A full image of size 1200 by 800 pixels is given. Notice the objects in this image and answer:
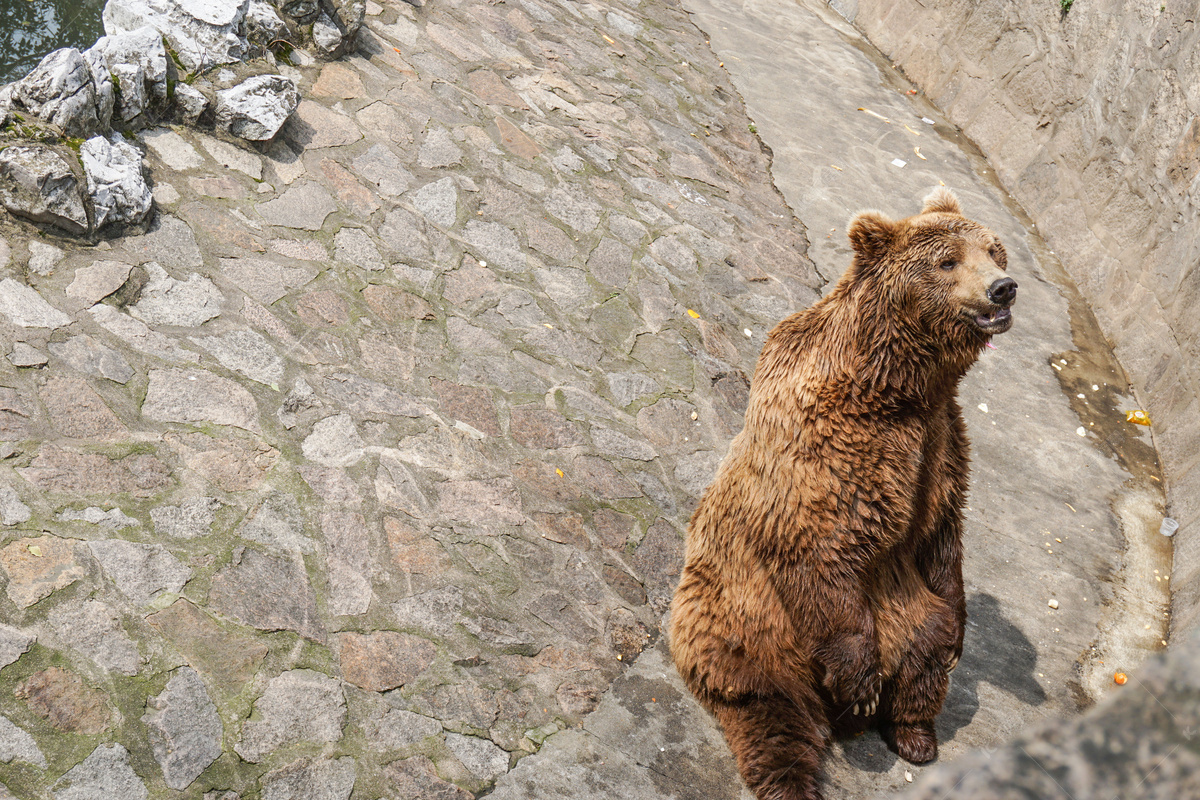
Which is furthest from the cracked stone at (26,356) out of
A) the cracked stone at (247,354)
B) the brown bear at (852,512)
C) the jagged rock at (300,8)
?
the jagged rock at (300,8)

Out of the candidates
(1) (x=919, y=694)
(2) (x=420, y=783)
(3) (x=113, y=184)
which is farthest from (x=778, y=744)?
(3) (x=113, y=184)

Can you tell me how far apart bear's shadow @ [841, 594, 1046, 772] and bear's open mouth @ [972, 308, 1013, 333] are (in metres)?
1.72

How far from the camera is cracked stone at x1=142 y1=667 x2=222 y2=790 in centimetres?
305

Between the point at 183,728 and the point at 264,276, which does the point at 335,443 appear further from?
the point at 183,728

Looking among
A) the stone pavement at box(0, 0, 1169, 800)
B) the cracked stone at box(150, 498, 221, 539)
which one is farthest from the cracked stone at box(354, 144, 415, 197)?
the cracked stone at box(150, 498, 221, 539)

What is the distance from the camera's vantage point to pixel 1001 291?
10.3 ft

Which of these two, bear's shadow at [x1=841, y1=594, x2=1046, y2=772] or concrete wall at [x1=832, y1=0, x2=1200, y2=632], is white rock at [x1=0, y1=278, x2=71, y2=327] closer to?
bear's shadow at [x1=841, y1=594, x2=1046, y2=772]

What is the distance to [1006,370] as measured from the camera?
645 centimetres

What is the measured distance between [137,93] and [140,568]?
2.88 m

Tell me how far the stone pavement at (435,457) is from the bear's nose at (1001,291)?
1.83 meters

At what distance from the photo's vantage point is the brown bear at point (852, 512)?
3295mm

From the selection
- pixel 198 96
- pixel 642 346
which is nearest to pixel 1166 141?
pixel 642 346

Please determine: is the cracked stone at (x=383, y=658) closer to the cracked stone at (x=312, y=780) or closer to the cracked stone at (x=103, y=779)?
the cracked stone at (x=312, y=780)

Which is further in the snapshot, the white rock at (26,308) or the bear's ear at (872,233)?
the white rock at (26,308)
